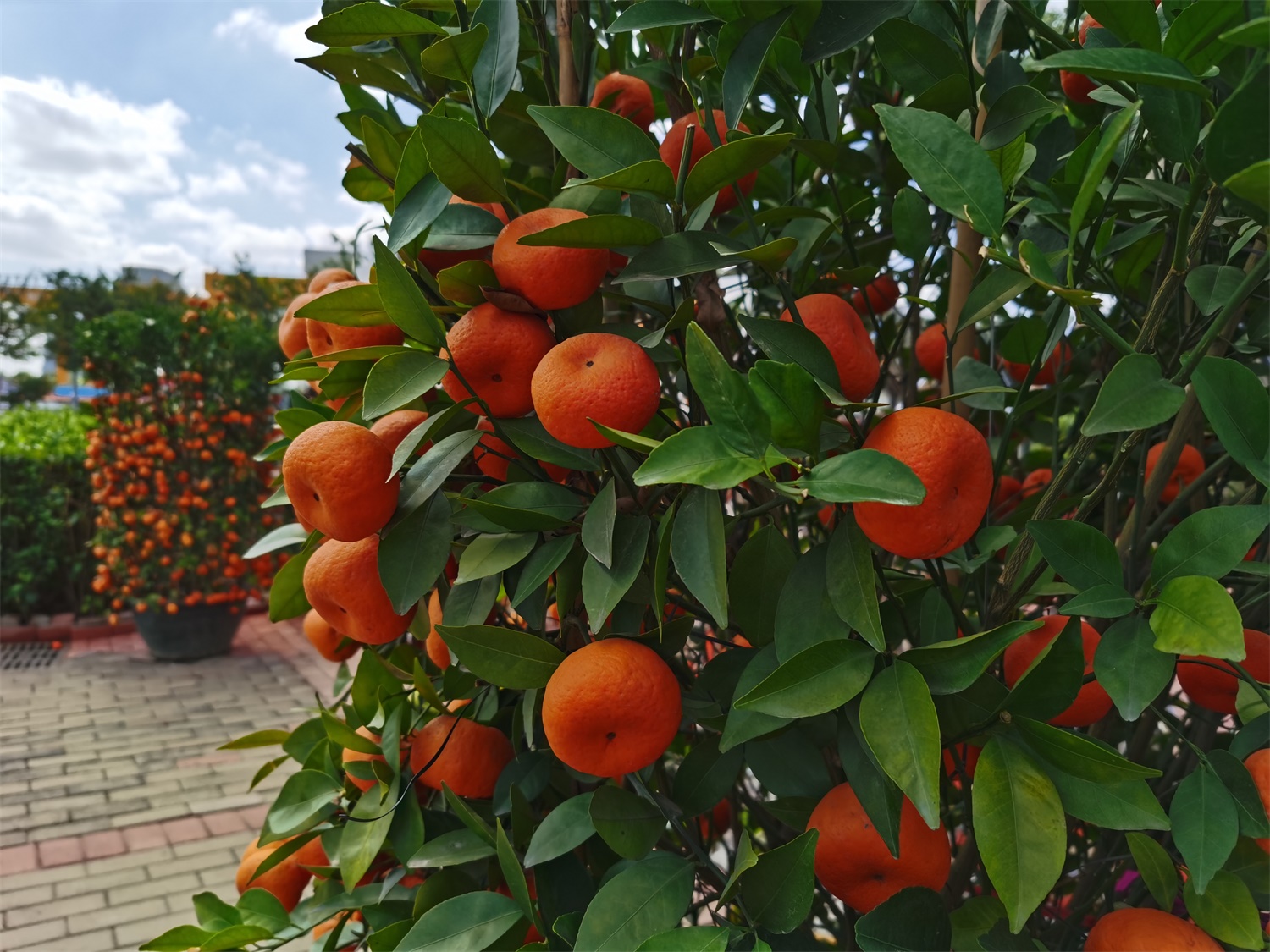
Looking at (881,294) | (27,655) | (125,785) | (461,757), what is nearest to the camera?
(461,757)

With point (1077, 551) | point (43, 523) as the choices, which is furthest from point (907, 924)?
point (43, 523)

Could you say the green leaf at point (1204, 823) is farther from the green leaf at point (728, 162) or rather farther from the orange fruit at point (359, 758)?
the orange fruit at point (359, 758)

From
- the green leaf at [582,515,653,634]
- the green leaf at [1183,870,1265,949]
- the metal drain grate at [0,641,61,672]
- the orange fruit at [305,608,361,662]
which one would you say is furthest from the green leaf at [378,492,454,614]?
the metal drain grate at [0,641,61,672]

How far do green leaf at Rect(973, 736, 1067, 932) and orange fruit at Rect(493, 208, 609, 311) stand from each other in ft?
1.29

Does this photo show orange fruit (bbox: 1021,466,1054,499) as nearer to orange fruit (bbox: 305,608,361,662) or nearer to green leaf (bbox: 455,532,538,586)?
green leaf (bbox: 455,532,538,586)

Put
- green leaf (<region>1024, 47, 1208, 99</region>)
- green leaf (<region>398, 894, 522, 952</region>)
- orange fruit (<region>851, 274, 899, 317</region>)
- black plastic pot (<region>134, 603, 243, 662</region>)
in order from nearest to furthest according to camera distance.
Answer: green leaf (<region>1024, 47, 1208, 99</region>)
green leaf (<region>398, 894, 522, 952</region>)
orange fruit (<region>851, 274, 899, 317</region>)
black plastic pot (<region>134, 603, 243, 662</region>)

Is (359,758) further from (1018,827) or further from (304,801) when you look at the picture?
(1018,827)

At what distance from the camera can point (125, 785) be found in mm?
3182

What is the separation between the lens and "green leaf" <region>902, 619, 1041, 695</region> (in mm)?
479

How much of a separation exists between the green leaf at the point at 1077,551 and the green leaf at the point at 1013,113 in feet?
0.89

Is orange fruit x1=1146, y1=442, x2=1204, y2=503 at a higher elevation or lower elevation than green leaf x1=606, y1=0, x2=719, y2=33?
lower

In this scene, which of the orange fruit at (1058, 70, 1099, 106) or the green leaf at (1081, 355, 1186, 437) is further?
the orange fruit at (1058, 70, 1099, 106)

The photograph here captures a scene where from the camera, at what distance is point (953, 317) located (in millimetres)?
729

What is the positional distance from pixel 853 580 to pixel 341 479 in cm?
34
